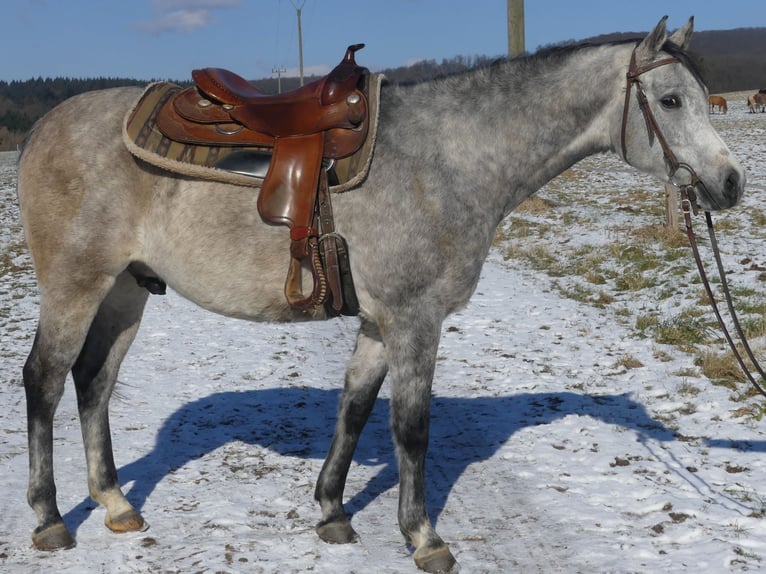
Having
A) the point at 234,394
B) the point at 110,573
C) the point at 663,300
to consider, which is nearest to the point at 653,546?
the point at 110,573

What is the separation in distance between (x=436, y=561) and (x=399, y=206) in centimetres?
170

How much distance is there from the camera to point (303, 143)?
146 inches

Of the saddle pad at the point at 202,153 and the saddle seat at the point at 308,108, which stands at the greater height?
the saddle seat at the point at 308,108

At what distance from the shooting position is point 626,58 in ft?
12.0

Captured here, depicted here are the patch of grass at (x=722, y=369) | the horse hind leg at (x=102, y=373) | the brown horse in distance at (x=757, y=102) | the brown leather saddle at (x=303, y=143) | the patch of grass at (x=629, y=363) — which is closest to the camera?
the brown leather saddle at (x=303, y=143)

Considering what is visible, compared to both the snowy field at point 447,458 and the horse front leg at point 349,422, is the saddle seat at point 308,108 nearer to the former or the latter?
the horse front leg at point 349,422

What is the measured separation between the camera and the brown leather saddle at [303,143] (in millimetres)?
3635

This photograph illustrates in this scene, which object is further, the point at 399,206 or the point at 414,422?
the point at 414,422

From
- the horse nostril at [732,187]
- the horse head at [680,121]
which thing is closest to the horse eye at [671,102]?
the horse head at [680,121]

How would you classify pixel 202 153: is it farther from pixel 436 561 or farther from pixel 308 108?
pixel 436 561

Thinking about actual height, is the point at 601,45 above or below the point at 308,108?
above

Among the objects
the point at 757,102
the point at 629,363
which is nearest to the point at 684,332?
the point at 629,363

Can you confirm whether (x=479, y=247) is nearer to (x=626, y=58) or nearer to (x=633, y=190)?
(x=626, y=58)

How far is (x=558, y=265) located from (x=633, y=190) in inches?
237
